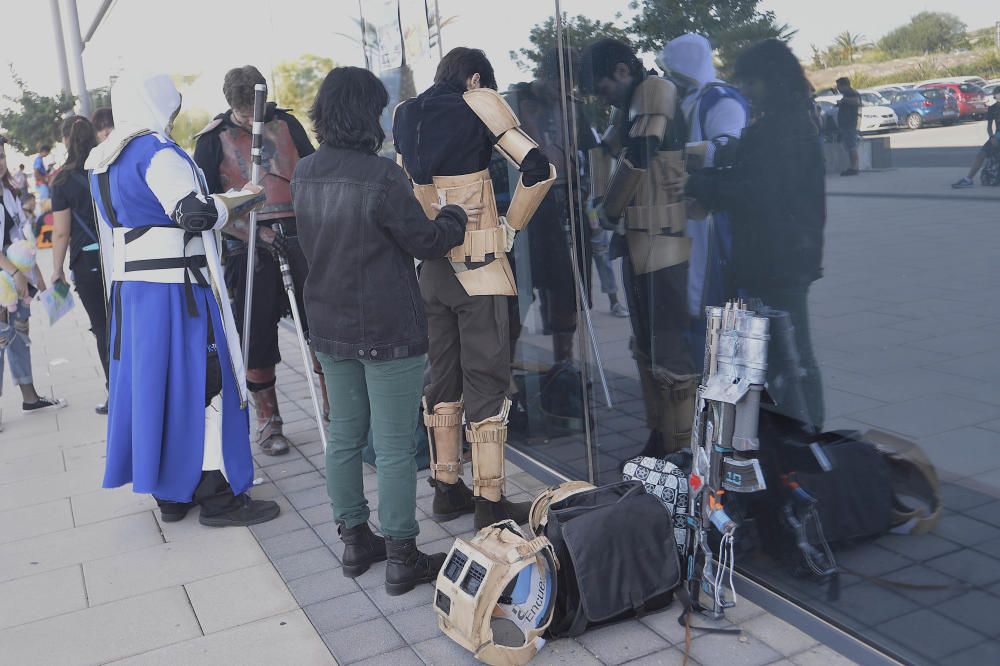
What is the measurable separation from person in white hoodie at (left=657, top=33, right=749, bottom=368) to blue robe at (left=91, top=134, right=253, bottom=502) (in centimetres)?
193

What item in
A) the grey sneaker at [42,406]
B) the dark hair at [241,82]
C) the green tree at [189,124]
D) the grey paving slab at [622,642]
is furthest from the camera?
the green tree at [189,124]

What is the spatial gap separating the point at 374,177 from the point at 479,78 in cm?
92

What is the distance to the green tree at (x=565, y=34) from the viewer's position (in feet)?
11.4

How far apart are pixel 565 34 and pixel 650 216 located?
2.88 feet

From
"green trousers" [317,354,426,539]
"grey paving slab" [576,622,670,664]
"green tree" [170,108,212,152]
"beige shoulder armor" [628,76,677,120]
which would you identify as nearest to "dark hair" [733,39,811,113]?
"beige shoulder armor" [628,76,677,120]

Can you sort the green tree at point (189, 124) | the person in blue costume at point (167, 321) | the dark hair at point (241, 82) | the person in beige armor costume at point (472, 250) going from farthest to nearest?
the green tree at point (189, 124), the dark hair at point (241, 82), the person in blue costume at point (167, 321), the person in beige armor costume at point (472, 250)

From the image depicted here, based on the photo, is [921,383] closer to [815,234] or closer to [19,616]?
[815,234]

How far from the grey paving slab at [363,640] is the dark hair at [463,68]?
79.4 inches

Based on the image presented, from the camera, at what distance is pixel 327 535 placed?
3842mm

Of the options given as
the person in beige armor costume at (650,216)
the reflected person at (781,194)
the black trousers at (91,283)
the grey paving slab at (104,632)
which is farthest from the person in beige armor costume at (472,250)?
the black trousers at (91,283)

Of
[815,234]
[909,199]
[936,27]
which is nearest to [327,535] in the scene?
[815,234]

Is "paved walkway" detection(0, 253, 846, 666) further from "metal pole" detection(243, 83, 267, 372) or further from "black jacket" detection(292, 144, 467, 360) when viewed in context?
"black jacket" detection(292, 144, 467, 360)

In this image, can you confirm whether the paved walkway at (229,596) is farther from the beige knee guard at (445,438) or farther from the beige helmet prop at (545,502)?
the beige helmet prop at (545,502)

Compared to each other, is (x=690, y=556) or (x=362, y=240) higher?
(x=362, y=240)
